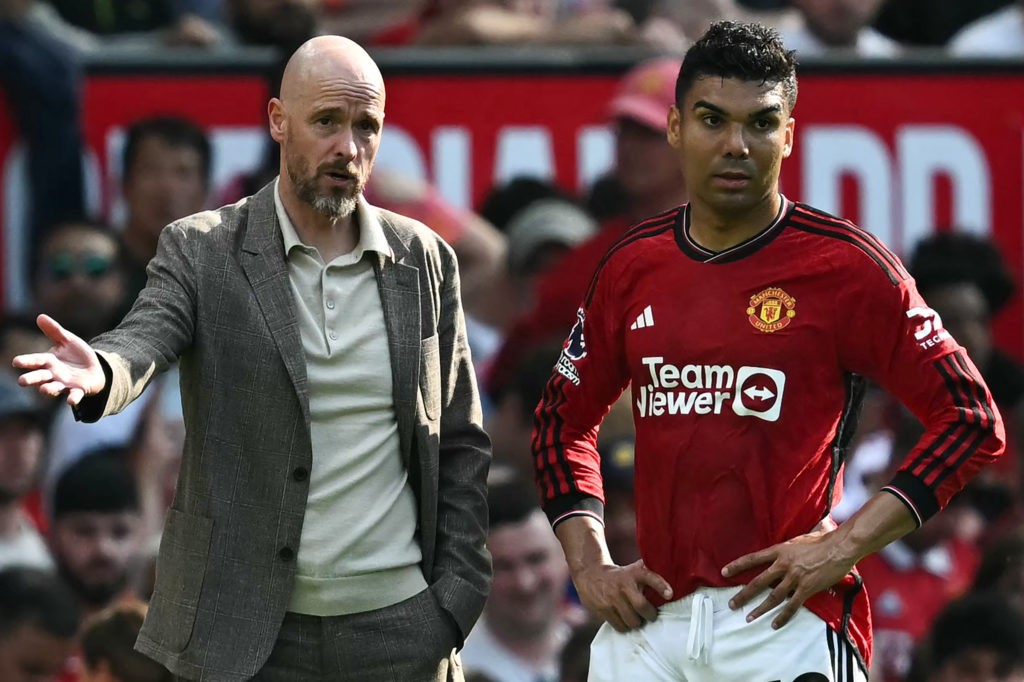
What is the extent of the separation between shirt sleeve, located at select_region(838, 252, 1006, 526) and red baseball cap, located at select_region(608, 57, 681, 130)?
14.1 feet

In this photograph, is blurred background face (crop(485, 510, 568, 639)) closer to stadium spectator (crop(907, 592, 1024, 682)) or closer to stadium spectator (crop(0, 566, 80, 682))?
stadium spectator (crop(907, 592, 1024, 682))

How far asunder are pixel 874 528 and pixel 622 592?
64 centimetres

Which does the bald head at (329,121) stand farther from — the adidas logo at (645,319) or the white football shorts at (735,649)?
the white football shorts at (735,649)

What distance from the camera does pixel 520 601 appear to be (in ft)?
28.0

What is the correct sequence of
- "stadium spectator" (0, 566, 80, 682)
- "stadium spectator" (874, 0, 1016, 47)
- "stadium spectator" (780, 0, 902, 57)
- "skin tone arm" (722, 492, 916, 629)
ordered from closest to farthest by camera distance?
"skin tone arm" (722, 492, 916, 629) → "stadium spectator" (0, 566, 80, 682) → "stadium spectator" (780, 0, 902, 57) → "stadium spectator" (874, 0, 1016, 47)

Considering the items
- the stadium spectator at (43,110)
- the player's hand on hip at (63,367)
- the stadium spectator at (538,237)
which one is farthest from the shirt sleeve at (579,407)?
the stadium spectator at (43,110)

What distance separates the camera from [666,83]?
9281 mm

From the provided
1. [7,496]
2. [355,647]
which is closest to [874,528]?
[355,647]

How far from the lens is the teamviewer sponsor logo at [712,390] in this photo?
487 centimetres

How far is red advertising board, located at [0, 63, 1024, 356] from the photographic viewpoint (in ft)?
32.6

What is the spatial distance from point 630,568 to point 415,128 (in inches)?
209

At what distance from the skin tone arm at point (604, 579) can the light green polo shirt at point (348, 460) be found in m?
0.40

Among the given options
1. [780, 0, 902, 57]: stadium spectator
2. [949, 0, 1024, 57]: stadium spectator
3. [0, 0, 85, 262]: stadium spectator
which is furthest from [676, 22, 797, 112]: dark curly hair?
[949, 0, 1024, 57]: stadium spectator

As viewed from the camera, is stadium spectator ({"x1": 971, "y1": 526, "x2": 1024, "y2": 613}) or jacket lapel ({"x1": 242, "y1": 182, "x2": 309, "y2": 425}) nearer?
jacket lapel ({"x1": 242, "y1": 182, "x2": 309, "y2": 425})
